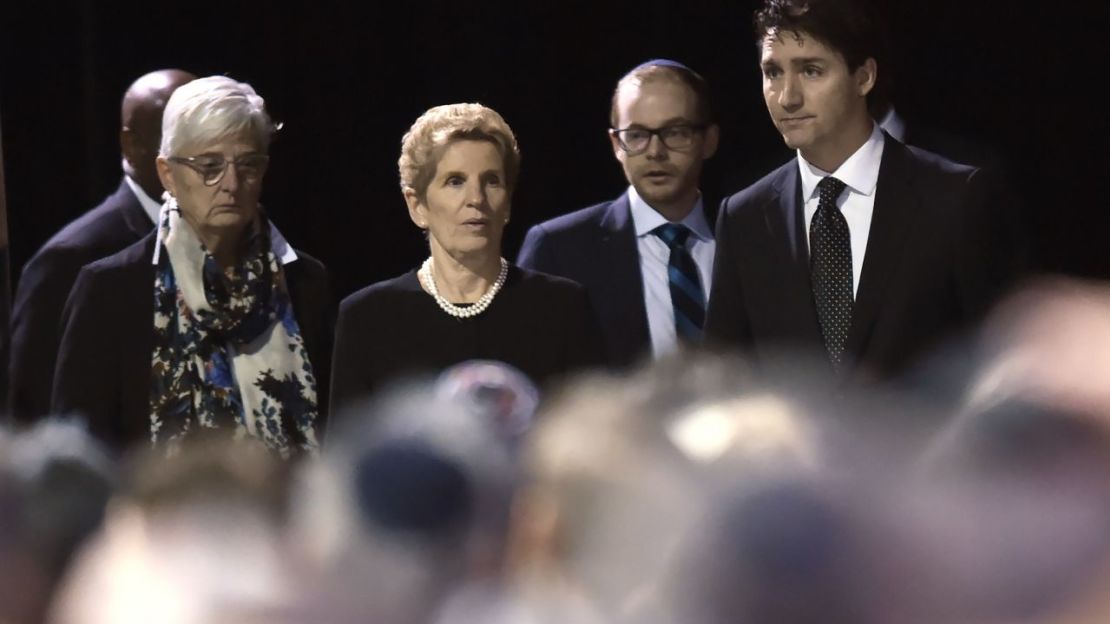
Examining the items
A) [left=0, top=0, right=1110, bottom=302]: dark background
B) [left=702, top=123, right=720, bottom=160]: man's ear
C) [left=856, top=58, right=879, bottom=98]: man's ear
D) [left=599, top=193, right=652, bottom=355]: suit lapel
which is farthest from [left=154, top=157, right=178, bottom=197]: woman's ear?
[left=0, top=0, right=1110, bottom=302]: dark background

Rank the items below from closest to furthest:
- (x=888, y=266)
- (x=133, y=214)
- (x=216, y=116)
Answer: (x=888, y=266) < (x=216, y=116) < (x=133, y=214)

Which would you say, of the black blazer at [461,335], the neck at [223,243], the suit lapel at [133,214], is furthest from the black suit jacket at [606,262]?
the suit lapel at [133,214]

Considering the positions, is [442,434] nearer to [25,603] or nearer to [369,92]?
[25,603]

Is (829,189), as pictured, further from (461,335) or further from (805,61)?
(461,335)

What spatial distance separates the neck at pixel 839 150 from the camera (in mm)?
1645

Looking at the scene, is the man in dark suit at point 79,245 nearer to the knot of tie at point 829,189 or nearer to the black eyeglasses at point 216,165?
the black eyeglasses at point 216,165

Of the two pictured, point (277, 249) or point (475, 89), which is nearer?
point (277, 249)

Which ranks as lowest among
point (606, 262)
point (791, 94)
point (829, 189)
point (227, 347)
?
point (227, 347)

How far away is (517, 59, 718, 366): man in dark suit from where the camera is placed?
2.06 meters

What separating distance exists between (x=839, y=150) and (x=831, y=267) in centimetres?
14

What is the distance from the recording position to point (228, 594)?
30 centimetres

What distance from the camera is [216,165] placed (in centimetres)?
183

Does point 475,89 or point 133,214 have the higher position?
point 475,89

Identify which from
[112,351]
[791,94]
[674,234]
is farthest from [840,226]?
[112,351]
